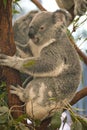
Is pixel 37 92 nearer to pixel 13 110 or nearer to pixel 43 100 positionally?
pixel 43 100

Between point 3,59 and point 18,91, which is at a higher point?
point 3,59

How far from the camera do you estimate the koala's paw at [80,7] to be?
205 centimetres

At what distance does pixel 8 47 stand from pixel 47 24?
0.30 metres

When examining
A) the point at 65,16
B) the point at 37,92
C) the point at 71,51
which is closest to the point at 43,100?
the point at 37,92

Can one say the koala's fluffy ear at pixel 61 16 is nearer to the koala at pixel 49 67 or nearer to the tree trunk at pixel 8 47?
the koala at pixel 49 67

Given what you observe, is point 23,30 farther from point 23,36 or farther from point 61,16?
point 61,16

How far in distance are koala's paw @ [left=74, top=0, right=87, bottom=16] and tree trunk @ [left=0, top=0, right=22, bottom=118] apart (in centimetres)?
77

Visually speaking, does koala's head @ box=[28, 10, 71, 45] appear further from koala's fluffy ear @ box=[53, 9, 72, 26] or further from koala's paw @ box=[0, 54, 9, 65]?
koala's paw @ box=[0, 54, 9, 65]

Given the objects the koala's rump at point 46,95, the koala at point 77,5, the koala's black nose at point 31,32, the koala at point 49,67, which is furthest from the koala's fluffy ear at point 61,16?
the koala at point 77,5

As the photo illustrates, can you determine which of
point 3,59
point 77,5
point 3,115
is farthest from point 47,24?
point 77,5

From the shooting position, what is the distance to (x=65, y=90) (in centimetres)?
155

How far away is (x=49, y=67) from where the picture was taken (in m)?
1.49

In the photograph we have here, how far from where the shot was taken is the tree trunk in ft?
4.17

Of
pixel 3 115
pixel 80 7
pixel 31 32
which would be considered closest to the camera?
pixel 3 115
